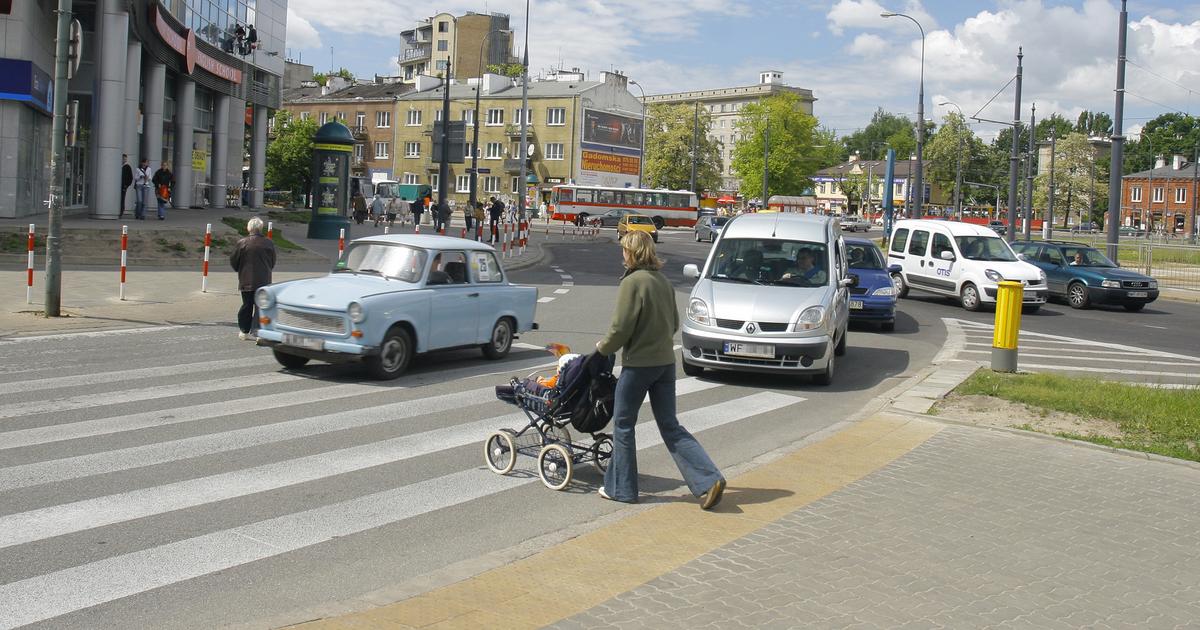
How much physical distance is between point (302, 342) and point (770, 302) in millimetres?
5253

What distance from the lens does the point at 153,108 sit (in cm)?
3838

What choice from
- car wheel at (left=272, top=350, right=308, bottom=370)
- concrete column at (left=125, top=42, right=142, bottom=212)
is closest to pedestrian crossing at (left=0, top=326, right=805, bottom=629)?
car wheel at (left=272, top=350, right=308, bottom=370)

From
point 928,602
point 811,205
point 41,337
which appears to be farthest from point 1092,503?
point 811,205

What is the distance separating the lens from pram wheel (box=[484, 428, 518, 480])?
315 inches

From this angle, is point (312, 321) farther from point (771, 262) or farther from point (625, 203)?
point (625, 203)

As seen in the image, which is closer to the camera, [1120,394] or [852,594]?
[852,594]

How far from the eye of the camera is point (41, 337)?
553 inches

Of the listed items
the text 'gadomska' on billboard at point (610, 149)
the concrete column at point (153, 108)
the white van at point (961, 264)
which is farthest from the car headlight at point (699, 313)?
the text 'gadomska' on billboard at point (610, 149)

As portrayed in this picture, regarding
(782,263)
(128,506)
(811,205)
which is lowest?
(128,506)

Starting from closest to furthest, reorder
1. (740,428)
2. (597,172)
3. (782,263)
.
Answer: (740,428), (782,263), (597,172)

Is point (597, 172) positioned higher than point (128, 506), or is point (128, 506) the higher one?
point (597, 172)

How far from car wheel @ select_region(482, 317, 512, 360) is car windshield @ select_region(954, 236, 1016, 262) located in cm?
1475

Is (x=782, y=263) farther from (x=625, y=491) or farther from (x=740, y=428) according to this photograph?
(x=625, y=491)

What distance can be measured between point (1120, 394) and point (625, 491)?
22.8ft
